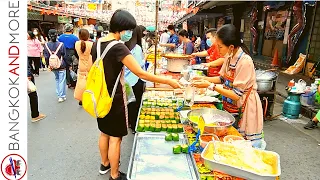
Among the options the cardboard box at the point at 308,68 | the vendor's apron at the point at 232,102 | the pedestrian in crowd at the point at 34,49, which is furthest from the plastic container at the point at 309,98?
the pedestrian in crowd at the point at 34,49

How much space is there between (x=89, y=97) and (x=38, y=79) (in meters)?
8.12

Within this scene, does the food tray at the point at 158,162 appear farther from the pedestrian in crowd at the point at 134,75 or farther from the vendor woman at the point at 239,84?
the pedestrian in crowd at the point at 134,75

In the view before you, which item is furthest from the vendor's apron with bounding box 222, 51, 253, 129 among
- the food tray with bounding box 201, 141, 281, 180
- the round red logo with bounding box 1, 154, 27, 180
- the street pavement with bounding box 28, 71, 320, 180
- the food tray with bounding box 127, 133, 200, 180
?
the round red logo with bounding box 1, 154, 27, 180

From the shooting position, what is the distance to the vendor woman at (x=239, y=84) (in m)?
2.41

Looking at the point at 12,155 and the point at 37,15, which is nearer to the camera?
the point at 12,155

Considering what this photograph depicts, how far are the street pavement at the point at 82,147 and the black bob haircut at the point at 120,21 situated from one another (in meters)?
1.92

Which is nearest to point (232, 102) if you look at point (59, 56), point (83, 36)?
point (83, 36)

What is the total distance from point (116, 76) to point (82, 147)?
203 cm

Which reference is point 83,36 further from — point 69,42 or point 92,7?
point 92,7

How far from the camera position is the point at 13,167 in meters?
2.04

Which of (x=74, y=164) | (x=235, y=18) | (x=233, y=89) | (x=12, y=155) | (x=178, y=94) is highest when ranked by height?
(x=235, y=18)

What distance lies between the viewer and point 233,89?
2498 mm

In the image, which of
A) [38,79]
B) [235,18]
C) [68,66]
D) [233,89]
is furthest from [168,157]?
[235,18]

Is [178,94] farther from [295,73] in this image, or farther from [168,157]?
[295,73]
